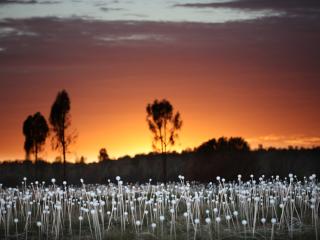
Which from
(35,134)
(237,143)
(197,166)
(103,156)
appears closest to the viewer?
(197,166)

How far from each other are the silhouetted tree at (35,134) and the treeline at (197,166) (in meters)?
1.33

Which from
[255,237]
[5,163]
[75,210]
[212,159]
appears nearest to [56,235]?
[255,237]

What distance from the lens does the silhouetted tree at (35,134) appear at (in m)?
38.3

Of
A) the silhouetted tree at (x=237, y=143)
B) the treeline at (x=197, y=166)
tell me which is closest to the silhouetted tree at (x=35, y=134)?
the treeline at (x=197, y=166)

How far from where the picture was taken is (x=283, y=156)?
104 ft

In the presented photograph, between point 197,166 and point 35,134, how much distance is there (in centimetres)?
1267

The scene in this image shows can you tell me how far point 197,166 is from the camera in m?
33.8

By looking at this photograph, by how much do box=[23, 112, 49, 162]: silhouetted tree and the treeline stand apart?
1.33 meters

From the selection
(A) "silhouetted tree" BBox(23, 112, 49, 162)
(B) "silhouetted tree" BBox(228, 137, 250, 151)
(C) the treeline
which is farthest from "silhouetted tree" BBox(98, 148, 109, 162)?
(B) "silhouetted tree" BBox(228, 137, 250, 151)

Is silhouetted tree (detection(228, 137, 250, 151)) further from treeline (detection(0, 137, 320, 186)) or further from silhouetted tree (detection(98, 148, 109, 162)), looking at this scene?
silhouetted tree (detection(98, 148, 109, 162))

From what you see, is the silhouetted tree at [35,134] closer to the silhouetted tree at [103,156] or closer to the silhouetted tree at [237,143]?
the silhouetted tree at [103,156]

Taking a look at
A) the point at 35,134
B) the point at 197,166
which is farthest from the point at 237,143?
the point at 35,134

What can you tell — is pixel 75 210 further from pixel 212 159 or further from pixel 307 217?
pixel 212 159

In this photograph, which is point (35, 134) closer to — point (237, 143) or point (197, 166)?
point (197, 166)
